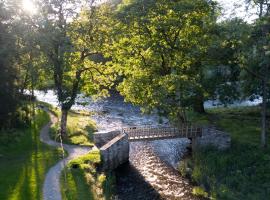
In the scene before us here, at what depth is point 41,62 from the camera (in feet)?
148

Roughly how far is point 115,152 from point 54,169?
6.86 m

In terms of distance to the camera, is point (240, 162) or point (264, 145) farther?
point (264, 145)

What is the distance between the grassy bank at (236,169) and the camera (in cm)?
3192

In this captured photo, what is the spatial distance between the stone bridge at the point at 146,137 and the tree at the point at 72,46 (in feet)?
25.3

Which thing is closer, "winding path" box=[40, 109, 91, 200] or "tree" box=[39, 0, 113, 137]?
"winding path" box=[40, 109, 91, 200]

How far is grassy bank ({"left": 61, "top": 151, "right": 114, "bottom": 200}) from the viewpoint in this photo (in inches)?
1140

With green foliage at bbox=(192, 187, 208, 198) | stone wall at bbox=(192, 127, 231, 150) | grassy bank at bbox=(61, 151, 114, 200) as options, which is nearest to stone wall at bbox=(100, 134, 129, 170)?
grassy bank at bbox=(61, 151, 114, 200)

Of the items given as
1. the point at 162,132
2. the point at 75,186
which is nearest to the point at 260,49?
the point at 162,132

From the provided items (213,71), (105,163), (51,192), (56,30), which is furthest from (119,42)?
(51,192)

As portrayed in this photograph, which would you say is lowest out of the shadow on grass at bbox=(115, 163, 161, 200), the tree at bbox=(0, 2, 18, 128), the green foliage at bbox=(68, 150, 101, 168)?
the shadow on grass at bbox=(115, 163, 161, 200)

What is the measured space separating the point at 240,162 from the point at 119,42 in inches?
812

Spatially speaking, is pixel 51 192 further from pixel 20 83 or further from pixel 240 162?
pixel 20 83

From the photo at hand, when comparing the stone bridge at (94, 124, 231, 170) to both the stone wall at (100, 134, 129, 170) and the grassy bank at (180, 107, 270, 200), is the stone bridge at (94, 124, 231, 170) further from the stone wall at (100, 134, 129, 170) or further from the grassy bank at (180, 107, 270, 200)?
the grassy bank at (180, 107, 270, 200)

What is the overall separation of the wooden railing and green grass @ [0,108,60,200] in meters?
8.05
